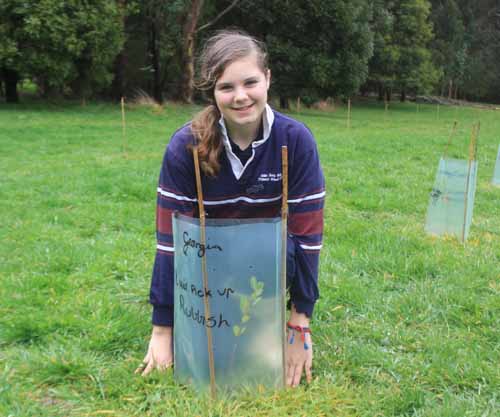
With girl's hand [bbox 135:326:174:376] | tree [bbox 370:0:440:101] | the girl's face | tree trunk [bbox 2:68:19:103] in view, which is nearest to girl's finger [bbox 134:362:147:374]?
girl's hand [bbox 135:326:174:376]

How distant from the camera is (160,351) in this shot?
7.55ft

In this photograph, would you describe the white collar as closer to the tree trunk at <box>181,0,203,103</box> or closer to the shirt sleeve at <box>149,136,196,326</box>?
the shirt sleeve at <box>149,136,196,326</box>

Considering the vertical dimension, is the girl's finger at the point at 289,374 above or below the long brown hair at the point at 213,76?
below

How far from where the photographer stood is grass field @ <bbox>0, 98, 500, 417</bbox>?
2.17 metres

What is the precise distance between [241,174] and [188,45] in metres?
19.2

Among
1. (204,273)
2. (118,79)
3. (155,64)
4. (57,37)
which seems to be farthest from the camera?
(155,64)

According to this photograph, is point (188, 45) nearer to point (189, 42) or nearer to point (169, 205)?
point (189, 42)

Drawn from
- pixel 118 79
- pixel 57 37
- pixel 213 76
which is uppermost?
pixel 57 37

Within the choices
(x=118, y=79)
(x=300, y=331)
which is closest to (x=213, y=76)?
(x=300, y=331)

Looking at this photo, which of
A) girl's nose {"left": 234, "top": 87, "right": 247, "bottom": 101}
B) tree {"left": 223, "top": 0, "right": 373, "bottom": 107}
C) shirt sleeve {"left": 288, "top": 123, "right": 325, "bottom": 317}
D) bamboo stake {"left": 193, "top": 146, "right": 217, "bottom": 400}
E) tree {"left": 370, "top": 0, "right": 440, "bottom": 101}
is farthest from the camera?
tree {"left": 370, "top": 0, "right": 440, "bottom": 101}

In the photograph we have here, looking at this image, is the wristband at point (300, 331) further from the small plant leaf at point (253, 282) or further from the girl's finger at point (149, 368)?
the girl's finger at point (149, 368)

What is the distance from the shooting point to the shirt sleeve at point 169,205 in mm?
2156

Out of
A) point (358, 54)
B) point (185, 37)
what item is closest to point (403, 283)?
point (185, 37)

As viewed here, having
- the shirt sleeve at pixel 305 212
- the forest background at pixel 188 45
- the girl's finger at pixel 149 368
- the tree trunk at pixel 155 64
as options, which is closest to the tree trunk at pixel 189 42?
the forest background at pixel 188 45
